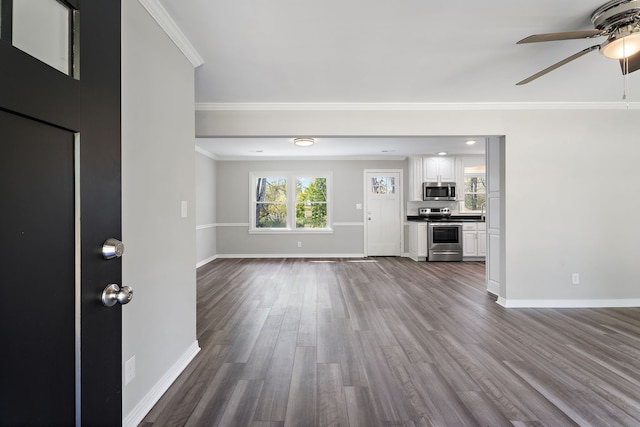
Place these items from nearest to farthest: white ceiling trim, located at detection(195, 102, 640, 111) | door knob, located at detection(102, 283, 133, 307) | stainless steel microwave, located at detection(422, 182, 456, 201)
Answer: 1. door knob, located at detection(102, 283, 133, 307)
2. white ceiling trim, located at detection(195, 102, 640, 111)
3. stainless steel microwave, located at detection(422, 182, 456, 201)

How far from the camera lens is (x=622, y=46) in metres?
1.93

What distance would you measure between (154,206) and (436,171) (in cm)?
631

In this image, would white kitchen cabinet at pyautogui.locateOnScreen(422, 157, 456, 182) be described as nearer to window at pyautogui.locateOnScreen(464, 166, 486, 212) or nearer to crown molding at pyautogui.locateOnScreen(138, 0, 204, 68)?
window at pyautogui.locateOnScreen(464, 166, 486, 212)

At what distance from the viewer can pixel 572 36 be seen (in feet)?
5.92

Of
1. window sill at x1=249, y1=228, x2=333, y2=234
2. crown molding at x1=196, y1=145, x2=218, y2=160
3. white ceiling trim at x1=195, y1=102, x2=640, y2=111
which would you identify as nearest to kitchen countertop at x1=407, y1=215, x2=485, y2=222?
window sill at x1=249, y1=228, x2=333, y2=234

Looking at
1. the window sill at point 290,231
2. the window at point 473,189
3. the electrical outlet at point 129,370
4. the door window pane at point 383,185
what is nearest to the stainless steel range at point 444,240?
the window at point 473,189

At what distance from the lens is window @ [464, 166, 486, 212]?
22.9 feet

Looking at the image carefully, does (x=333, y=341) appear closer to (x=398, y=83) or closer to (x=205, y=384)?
(x=205, y=384)

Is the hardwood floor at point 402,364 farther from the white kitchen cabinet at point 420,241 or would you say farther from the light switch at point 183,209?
the white kitchen cabinet at point 420,241

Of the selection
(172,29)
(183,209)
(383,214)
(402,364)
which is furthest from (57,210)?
A: (383,214)

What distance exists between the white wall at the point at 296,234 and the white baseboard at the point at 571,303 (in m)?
3.86

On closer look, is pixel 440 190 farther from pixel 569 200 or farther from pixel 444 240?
pixel 569 200

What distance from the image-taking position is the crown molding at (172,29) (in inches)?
69.7

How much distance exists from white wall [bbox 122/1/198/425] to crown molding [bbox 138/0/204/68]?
0.04 meters
